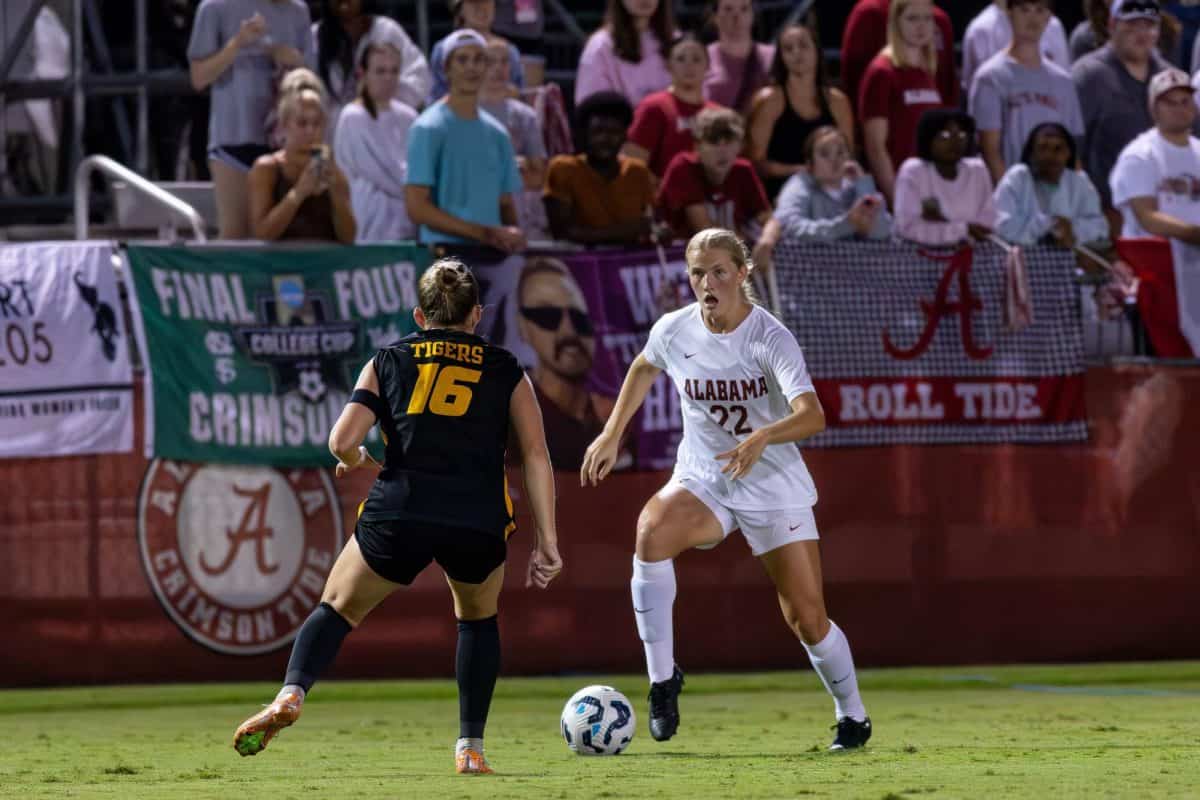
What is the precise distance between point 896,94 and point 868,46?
0.84 meters

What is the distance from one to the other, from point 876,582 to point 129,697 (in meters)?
4.65

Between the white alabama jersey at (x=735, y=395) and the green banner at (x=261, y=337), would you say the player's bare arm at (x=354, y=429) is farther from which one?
the green banner at (x=261, y=337)

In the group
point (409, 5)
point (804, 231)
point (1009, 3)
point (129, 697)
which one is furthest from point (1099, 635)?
point (409, 5)

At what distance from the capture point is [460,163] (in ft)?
40.9

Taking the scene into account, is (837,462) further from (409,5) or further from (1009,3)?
(409,5)

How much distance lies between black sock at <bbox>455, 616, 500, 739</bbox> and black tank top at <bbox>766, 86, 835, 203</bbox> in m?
6.81

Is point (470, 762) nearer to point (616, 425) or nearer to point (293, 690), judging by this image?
point (293, 690)

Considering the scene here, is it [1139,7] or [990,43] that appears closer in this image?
[1139,7]

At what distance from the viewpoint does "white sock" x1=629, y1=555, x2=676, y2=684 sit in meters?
8.89

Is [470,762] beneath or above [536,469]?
beneath

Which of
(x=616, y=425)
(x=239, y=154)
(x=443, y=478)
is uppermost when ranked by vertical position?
(x=239, y=154)

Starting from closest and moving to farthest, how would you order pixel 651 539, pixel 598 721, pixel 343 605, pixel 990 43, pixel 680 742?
pixel 343 605 → pixel 598 721 → pixel 651 539 → pixel 680 742 → pixel 990 43

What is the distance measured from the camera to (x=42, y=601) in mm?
12242

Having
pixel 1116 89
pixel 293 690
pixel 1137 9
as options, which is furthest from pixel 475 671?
pixel 1137 9
